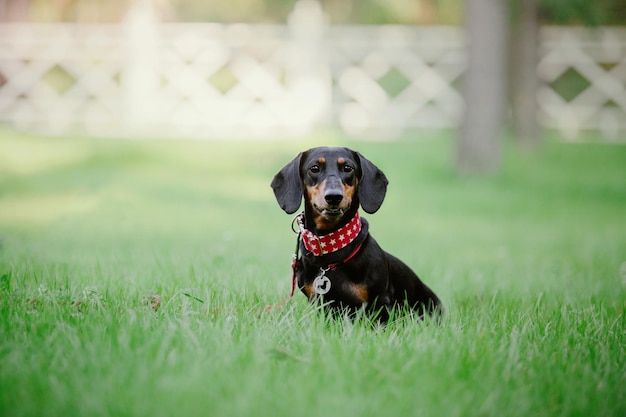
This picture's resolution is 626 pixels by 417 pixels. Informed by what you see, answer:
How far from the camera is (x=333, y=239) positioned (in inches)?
137

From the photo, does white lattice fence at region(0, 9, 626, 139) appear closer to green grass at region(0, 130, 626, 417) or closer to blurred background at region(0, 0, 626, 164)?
blurred background at region(0, 0, 626, 164)

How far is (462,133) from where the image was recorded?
37.4 feet

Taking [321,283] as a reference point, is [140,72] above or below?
above

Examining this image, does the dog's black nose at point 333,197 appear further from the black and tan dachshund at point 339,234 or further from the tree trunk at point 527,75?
the tree trunk at point 527,75

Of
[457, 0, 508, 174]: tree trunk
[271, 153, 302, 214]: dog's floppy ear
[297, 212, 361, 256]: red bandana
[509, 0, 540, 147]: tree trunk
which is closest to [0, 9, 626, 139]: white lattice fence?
[509, 0, 540, 147]: tree trunk

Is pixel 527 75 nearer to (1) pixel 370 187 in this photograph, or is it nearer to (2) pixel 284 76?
(2) pixel 284 76

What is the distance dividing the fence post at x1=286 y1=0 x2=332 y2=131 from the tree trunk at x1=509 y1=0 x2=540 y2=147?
14.6ft

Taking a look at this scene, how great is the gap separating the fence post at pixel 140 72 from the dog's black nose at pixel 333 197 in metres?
12.7

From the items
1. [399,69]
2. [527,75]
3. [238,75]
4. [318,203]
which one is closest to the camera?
[318,203]

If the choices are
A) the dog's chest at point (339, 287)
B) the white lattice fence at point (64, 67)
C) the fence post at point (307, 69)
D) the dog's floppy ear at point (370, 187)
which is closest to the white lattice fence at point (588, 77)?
the fence post at point (307, 69)

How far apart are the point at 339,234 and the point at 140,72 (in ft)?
43.2

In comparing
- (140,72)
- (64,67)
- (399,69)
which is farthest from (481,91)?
(64,67)

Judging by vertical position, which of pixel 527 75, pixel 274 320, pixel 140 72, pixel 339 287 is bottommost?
pixel 274 320

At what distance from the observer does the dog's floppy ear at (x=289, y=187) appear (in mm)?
3604
